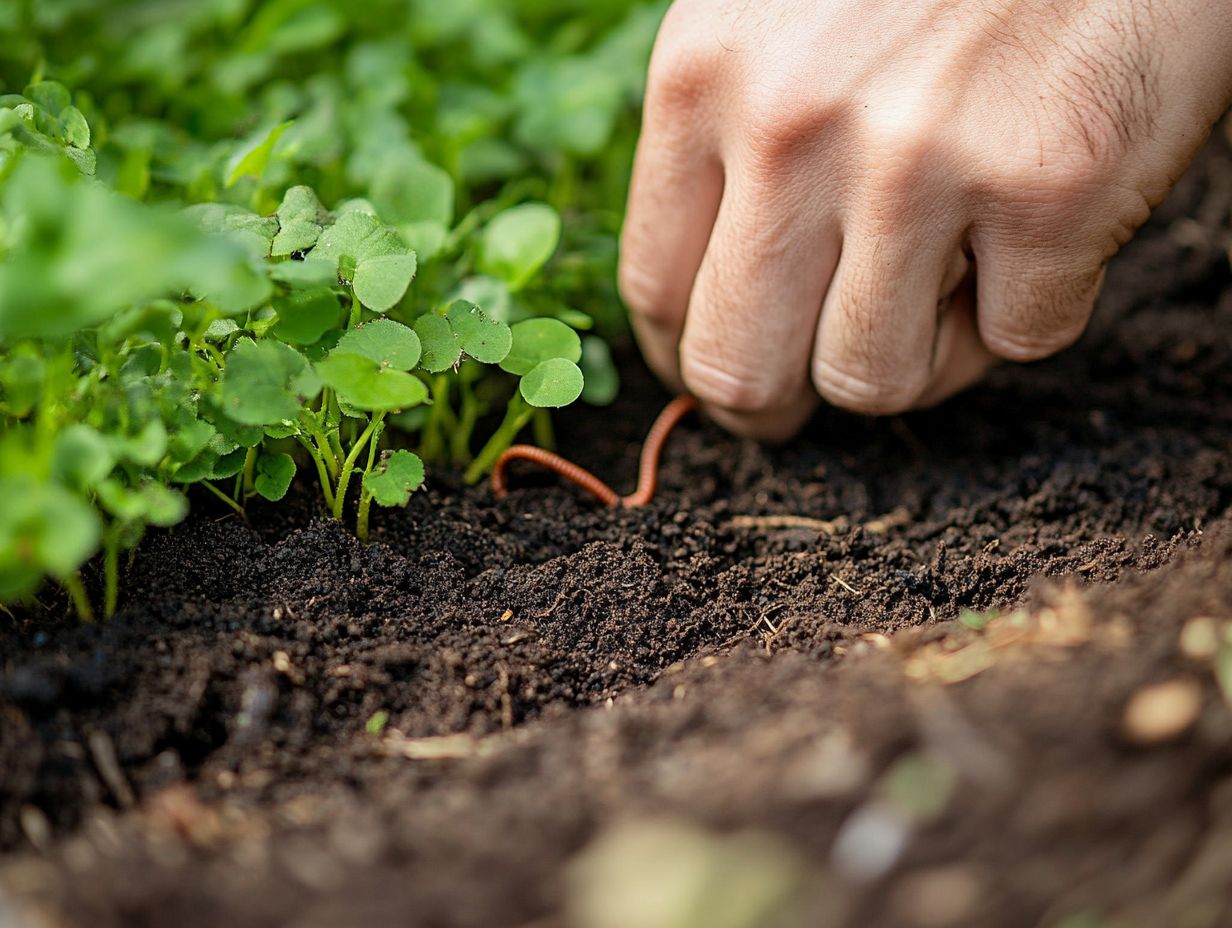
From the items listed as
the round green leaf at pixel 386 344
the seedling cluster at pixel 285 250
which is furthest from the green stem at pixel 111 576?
the round green leaf at pixel 386 344

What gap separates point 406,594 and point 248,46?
5.60ft

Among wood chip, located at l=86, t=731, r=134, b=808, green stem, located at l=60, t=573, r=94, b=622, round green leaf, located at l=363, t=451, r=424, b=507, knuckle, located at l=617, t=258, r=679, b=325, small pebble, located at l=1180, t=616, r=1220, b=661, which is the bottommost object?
wood chip, located at l=86, t=731, r=134, b=808

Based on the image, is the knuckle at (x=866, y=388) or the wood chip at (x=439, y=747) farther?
the knuckle at (x=866, y=388)

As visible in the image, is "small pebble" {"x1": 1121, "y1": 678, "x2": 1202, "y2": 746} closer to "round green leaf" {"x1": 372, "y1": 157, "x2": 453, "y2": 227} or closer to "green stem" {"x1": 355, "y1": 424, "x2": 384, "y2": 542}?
"green stem" {"x1": 355, "y1": 424, "x2": 384, "y2": 542}

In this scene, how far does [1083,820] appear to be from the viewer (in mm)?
911

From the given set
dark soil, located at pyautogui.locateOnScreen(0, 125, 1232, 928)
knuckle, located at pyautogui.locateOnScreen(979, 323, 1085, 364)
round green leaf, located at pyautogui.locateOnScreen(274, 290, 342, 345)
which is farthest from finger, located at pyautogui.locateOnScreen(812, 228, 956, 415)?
round green leaf, located at pyautogui.locateOnScreen(274, 290, 342, 345)

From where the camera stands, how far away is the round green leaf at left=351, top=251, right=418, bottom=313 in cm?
147

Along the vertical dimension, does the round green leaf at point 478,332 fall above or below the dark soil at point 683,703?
above

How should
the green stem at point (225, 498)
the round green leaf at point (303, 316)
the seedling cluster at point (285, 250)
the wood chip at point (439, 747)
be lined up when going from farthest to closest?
1. the green stem at point (225, 498)
2. the round green leaf at point (303, 316)
3. the wood chip at point (439, 747)
4. the seedling cluster at point (285, 250)

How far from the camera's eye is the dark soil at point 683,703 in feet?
2.99

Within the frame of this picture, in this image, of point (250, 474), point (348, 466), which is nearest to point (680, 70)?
point (348, 466)

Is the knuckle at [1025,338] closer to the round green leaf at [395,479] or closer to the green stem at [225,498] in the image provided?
the round green leaf at [395,479]

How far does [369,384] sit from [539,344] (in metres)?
0.44

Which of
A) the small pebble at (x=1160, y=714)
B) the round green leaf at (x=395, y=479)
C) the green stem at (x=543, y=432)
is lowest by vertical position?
the green stem at (x=543, y=432)
